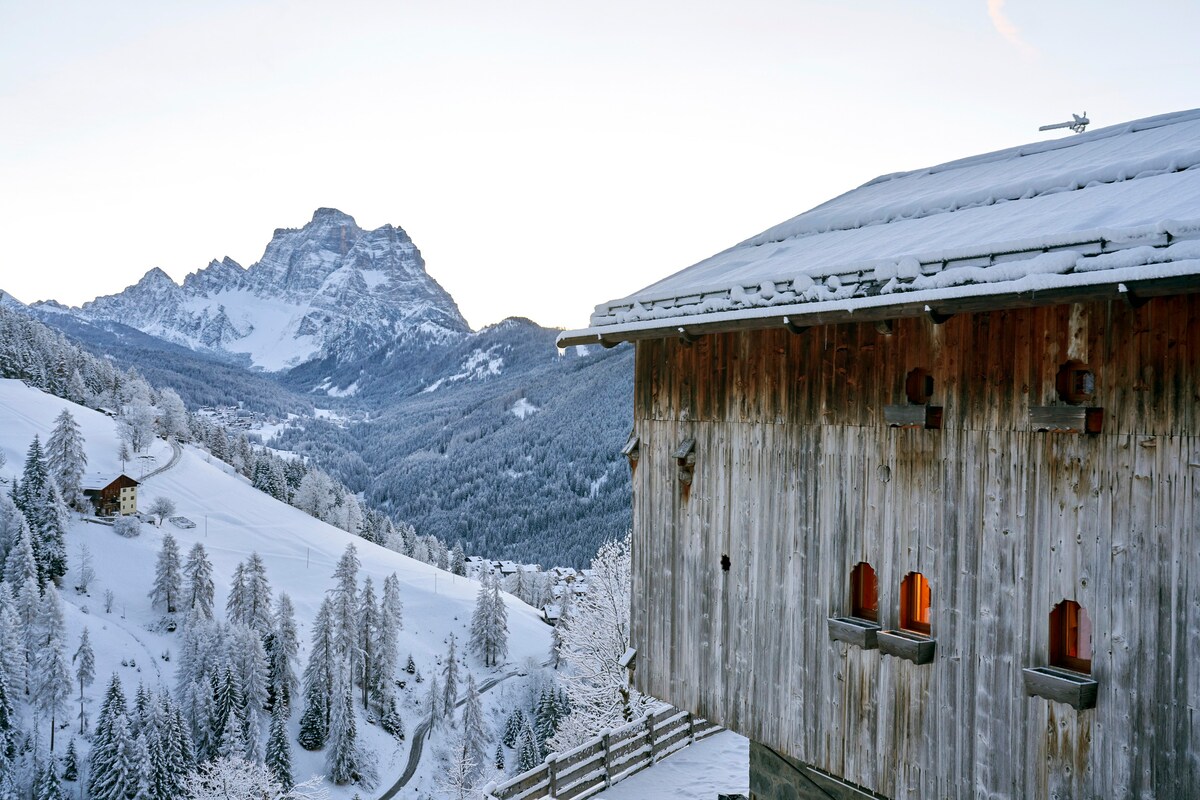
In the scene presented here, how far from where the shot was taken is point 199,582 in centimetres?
6862

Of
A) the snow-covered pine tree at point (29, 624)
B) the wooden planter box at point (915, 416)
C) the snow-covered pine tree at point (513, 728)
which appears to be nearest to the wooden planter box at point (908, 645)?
the wooden planter box at point (915, 416)

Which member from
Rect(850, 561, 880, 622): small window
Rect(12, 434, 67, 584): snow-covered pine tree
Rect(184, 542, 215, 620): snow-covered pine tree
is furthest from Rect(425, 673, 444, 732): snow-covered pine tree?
Rect(850, 561, 880, 622): small window

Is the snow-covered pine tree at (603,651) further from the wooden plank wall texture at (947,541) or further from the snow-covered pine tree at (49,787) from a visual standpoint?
the snow-covered pine tree at (49,787)

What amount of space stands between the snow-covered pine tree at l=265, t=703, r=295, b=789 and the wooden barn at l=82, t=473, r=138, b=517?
39.2 metres

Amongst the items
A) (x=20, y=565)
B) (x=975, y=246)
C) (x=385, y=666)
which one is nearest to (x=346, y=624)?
(x=385, y=666)

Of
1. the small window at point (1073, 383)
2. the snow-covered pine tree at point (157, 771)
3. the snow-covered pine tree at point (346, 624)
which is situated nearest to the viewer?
the small window at point (1073, 383)

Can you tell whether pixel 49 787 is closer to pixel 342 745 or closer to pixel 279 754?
pixel 279 754

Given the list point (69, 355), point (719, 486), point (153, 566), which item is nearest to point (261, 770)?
point (153, 566)

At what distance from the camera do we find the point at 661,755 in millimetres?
17406

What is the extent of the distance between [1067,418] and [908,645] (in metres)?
2.33

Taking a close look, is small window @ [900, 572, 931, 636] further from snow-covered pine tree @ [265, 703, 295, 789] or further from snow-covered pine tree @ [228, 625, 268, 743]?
snow-covered pine tree @ [228, 625, 268, 743]

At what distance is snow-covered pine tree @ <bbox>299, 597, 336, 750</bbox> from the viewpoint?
200ft

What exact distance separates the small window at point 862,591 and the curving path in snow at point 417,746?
5987cm

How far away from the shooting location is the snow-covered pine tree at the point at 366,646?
68688 millimetres
